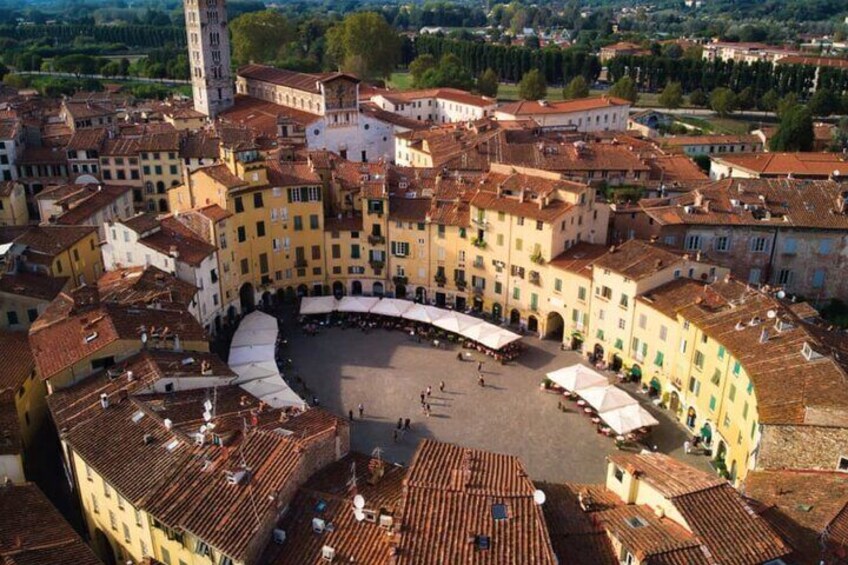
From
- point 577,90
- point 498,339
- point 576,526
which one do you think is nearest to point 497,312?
point 498,339

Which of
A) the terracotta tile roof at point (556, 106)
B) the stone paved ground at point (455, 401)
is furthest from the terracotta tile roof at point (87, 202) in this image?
the terracotta tile roof at point (556, 106)

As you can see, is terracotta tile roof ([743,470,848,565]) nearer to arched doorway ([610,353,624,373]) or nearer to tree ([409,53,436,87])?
arched doorway ([610,353,624,373])

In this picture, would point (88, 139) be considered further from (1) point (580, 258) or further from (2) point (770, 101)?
(2) point (770, 101)

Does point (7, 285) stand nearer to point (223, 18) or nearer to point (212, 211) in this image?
point (212, 211)

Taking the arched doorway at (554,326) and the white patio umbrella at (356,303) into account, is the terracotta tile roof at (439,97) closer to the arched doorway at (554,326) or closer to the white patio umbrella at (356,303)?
the white patio umbrella at (356,303)

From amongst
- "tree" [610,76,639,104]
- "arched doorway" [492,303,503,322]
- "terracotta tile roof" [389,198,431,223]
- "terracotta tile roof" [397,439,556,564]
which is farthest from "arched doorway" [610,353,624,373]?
"tree" [610,76,639,104]

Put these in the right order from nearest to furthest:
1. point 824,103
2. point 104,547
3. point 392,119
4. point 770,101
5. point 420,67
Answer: point 104,547, point 392,119, point 824,103, point 770,101, point 420,67
